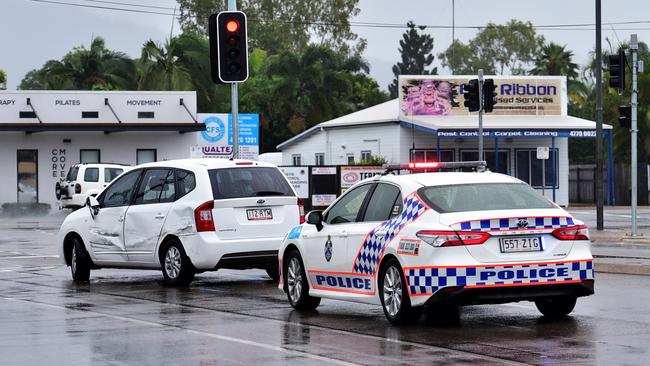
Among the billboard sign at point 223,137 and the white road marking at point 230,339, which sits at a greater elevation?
the billboard sign at point 223,137

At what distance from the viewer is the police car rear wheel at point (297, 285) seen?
46.9 feet

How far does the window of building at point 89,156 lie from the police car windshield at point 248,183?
122ft

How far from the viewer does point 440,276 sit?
11.8m

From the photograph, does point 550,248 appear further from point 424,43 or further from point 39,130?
point 424,43

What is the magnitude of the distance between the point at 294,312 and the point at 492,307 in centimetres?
210

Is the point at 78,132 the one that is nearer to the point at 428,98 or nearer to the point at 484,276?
the point at 428,98

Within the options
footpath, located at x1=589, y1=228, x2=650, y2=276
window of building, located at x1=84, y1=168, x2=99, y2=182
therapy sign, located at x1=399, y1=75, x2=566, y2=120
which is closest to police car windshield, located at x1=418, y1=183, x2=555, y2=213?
footpath, located at x1=589, y1=228, x2=650, y2=276

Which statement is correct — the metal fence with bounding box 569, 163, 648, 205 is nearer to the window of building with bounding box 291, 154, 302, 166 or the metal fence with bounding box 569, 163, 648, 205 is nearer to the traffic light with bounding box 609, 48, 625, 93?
the window of building with bounding box 291, 154, 302, 166

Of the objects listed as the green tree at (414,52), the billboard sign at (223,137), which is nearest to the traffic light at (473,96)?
the billboard sign at (223,137)

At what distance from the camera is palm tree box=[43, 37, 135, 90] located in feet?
241

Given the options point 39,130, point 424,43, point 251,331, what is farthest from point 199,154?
point 424,43

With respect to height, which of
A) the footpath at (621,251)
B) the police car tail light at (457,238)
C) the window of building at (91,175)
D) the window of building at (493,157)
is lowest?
the footpath at (621,251)

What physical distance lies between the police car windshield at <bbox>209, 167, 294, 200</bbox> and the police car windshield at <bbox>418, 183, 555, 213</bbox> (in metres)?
5.28

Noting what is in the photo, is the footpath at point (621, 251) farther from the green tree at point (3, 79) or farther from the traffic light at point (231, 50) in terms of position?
the green tree at point (3, 79)
